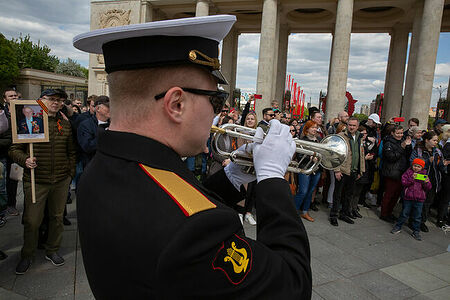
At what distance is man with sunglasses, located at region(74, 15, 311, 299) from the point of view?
2.75 ft

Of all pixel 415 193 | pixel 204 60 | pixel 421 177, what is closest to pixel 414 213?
pixel 415 193

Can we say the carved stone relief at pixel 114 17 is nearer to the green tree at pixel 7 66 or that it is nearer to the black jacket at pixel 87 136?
the green tree at pixel 7 66

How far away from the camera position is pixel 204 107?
1.19m

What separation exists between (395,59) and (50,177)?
26.4 m

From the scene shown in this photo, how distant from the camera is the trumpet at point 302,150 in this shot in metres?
2.21

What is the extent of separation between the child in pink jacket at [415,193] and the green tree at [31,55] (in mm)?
47057

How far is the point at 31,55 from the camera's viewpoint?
40688 mm

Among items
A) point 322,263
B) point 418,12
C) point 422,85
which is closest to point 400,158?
point 322,263

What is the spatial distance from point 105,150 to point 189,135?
12.7 inches

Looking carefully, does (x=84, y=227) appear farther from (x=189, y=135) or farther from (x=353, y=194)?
(x=353, y=194)

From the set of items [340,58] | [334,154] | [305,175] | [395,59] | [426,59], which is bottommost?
[305,175]

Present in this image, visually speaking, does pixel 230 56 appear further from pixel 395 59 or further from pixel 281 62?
pixel 395 59

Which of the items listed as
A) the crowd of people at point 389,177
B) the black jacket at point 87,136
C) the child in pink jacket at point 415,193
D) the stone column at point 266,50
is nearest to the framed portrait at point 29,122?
the black jacket at point 87,136

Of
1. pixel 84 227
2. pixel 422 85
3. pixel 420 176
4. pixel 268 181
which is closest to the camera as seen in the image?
pixel 84 227
